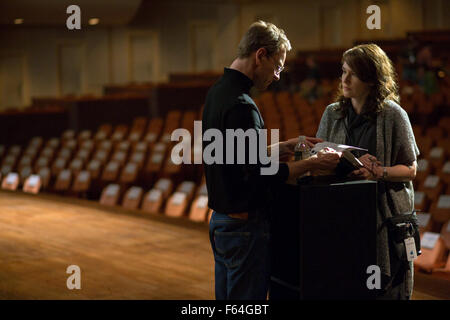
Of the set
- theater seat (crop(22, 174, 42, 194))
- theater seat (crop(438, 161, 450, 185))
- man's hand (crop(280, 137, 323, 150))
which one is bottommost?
theater seat (crop(22, 174, 42, 194))

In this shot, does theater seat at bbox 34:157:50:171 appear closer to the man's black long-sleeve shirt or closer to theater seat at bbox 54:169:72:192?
theater seat at bbox 54:169:72:192

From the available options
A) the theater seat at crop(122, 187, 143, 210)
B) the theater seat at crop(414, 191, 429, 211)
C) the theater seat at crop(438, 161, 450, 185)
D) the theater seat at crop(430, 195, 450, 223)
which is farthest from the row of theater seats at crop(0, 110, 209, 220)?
the theater seat at crop(430, 195, 450, 223)

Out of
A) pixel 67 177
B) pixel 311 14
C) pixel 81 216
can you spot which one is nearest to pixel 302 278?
pixel 81 216

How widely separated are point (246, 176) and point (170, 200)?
3260mm

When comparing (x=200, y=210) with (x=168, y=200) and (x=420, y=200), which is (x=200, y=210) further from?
(x=420, y=200)

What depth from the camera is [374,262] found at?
1.28 m

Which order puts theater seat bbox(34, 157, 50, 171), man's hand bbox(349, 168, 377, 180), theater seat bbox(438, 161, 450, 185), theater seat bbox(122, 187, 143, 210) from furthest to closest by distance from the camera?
theater seat bbox(34, 157, 50, 171), theater seat bbox(122, 187, 143, 210), theater seat bbox(438, 161, 450, 185), man's hand bbox(349, 168, 377, 180)

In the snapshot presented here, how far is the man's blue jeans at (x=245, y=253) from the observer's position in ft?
4.10

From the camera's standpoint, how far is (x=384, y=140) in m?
1.40

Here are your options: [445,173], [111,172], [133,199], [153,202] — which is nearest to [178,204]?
[153,202]

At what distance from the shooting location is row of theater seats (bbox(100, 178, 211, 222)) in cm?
409
